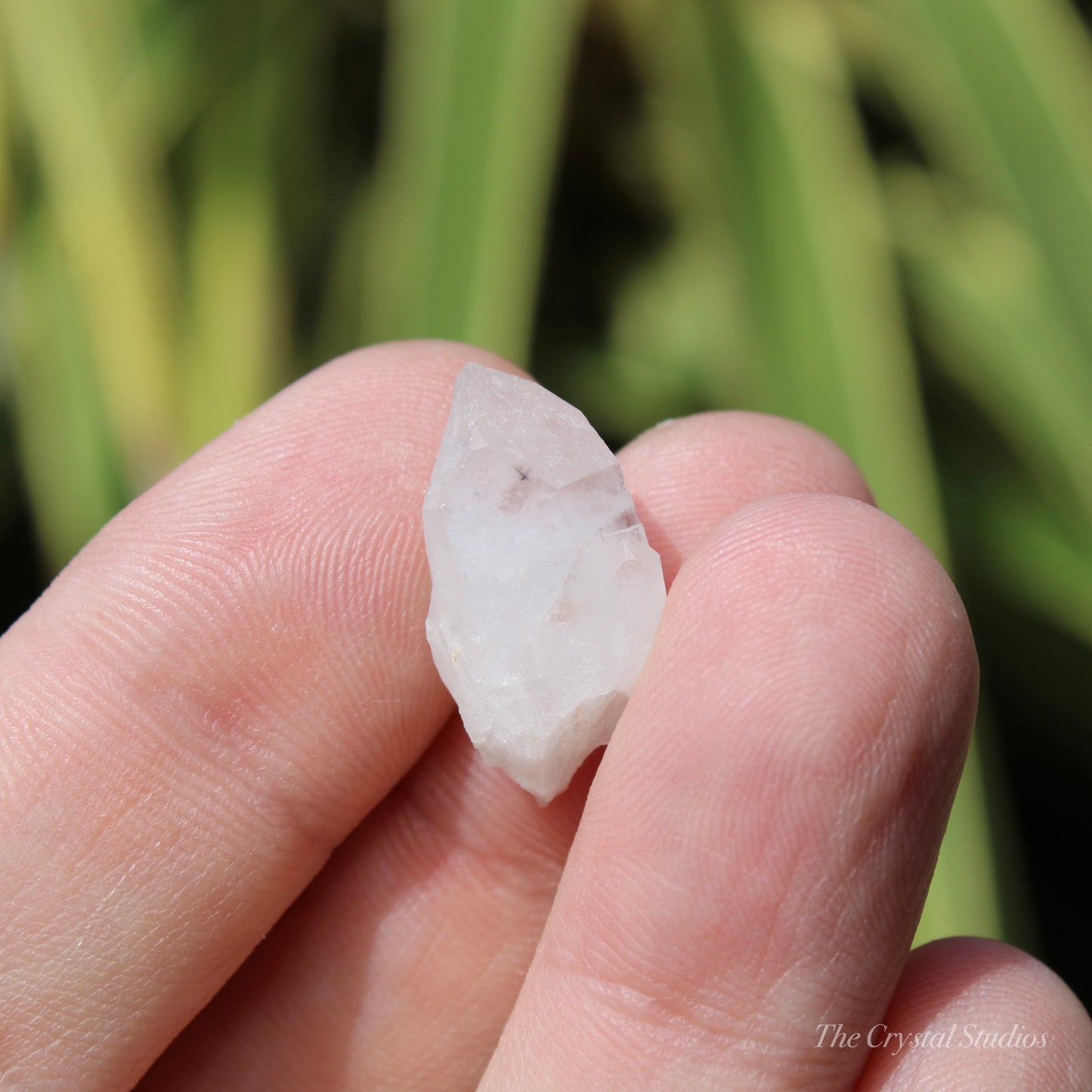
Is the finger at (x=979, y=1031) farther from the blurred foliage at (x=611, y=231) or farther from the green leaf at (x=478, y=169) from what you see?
the green leaf at (x=478, y=169)

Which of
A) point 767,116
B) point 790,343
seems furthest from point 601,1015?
point 767,116

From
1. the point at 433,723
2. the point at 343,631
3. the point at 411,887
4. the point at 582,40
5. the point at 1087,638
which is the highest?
the point at 582,40

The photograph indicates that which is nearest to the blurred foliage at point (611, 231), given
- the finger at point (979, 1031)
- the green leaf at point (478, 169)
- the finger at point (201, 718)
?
the green leaf at point (478, 169)

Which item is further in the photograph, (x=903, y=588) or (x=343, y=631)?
(x=343, y=631)

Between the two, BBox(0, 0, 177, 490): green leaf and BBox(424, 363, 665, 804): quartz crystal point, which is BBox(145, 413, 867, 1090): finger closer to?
BBox(424, 363, 665, 804): quartz crystal point

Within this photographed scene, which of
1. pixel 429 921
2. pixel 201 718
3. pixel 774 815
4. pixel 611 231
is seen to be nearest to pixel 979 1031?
pixel 774 815

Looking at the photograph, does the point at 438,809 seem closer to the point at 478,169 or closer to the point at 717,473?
the point at 717,473

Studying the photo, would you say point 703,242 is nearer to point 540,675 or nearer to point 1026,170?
point 1026,170
